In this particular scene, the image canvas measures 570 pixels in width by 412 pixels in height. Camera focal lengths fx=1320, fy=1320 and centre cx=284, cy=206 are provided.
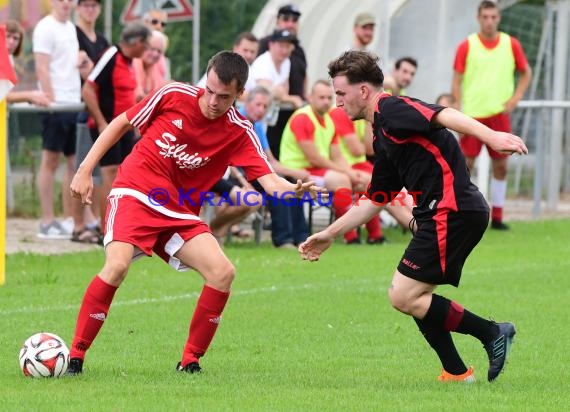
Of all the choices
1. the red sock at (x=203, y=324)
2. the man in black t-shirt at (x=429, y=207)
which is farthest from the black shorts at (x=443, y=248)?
the red sock at (x=203, y=324)

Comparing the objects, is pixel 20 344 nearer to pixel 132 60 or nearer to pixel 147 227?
pixel 147 227

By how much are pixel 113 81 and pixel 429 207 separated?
700 cm

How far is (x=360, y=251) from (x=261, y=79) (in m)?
2.40

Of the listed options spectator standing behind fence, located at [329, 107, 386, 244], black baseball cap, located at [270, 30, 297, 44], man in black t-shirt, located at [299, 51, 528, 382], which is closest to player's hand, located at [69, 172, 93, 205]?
man in black t-shirt, located at [299, 51, 528, 382]

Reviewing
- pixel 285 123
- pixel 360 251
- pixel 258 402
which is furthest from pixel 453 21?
pixel 258 402

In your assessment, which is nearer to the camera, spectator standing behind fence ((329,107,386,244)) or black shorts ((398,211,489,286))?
black shorts ((398,211,489,286))

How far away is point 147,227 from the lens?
287 inches

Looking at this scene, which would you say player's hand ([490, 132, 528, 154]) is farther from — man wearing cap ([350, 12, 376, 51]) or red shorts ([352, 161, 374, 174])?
man wearing cap ([350, 12, 376, 51])

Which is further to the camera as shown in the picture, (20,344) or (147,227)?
(20,344)

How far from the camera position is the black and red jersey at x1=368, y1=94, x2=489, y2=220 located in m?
6.76

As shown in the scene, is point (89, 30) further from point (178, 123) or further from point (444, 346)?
point (444, 346)

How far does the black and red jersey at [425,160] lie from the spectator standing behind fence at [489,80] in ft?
29.3

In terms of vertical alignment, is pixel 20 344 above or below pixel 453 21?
below

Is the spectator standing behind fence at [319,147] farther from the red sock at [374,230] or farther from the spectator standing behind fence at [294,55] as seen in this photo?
the spectator standing behind fence at [294,55]
